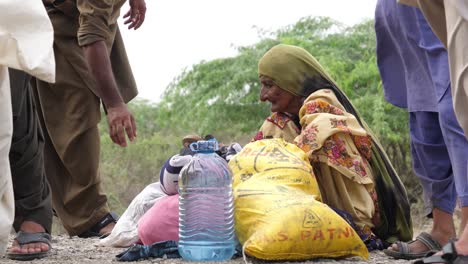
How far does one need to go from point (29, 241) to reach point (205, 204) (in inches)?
34.8

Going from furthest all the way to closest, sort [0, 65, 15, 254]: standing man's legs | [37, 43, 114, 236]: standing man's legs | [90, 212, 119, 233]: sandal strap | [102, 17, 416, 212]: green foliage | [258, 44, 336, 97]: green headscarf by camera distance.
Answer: [102, 17, 416, 212]: green foliage < [90, 212, 119, 233]: sandal strap < [37, 43, 114, 236]: standing man's legs < [258, 44, 336, 97]: green headscarf < [0, 65, 15, 254]: standing man's legs

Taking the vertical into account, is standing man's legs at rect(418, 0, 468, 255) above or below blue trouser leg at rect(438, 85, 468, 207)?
above

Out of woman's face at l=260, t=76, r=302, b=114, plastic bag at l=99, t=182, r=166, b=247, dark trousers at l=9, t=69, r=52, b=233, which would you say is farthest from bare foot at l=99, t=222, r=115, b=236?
woman's face at l=260, t=76, r=302, b=114

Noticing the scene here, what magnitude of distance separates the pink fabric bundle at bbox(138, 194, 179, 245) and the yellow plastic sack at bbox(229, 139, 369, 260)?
0.35 meters

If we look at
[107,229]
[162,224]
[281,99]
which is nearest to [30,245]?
[162,224]

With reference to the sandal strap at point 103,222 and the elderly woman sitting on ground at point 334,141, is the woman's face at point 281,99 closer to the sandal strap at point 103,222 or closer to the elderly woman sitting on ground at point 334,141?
the elderly woman sitting on ground at point 334,141

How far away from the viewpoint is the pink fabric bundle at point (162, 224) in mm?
4902

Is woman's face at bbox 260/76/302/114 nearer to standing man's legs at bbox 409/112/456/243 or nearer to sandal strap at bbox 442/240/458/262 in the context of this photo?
standing man's legs at bbox 409/112/456/243

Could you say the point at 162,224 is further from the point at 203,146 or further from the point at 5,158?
the point at 5,158

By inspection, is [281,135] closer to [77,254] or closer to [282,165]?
[282,165]

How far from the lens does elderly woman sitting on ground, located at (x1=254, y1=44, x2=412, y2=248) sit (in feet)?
16.8

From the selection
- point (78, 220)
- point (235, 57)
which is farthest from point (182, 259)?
point (235, 57)

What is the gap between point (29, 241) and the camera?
4.82 meters

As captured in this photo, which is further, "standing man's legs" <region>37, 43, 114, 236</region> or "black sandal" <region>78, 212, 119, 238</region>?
"black sandal" <region>78, 212, 119, 238</region>
